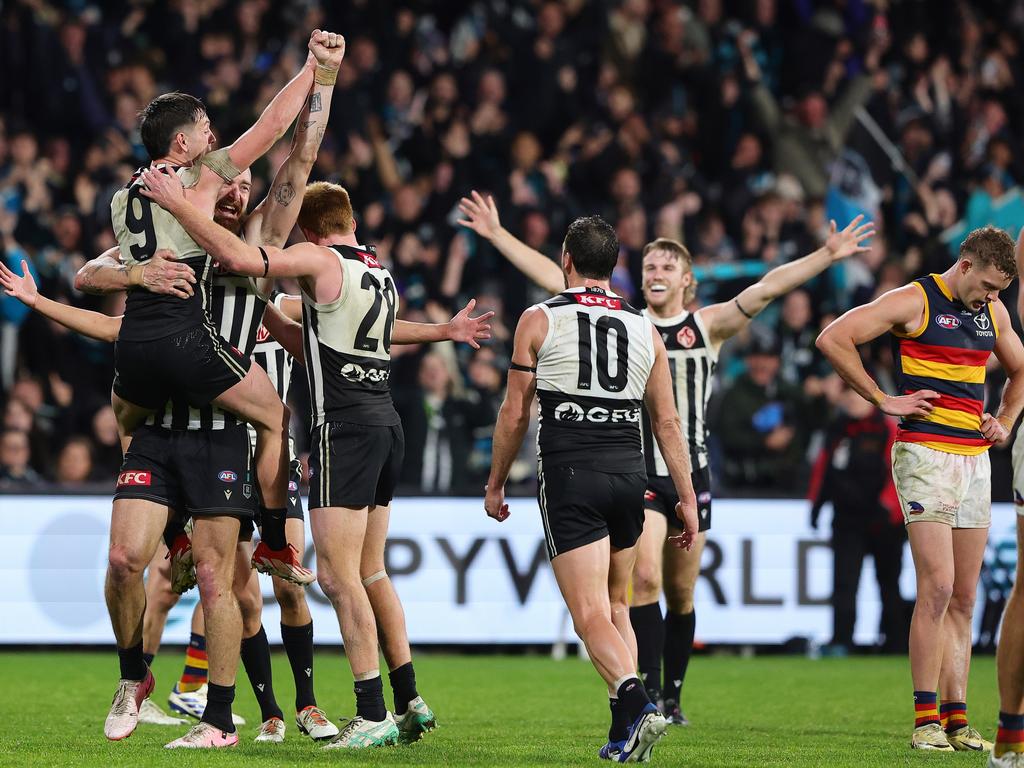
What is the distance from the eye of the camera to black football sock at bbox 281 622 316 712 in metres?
7.98

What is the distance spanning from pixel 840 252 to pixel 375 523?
3.38m

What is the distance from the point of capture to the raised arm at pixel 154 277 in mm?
6938

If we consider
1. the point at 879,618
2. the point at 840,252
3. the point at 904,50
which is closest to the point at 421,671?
the point at 879,618

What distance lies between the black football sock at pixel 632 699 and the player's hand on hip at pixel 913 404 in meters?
2.27

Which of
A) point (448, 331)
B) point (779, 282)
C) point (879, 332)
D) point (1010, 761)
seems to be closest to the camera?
point (1010, 761)

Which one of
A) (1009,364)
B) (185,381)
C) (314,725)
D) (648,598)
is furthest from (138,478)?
(1009,364)

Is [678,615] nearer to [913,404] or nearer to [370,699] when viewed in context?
[913,404]

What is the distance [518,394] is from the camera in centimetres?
693

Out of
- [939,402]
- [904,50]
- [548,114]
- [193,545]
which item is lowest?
[193,545]

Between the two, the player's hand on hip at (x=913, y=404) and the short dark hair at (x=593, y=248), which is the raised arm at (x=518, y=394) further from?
the player's hand on hip at (x=913, y=404)

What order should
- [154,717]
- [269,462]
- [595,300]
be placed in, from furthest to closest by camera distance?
[154,717]
[269,462]
[595,300]

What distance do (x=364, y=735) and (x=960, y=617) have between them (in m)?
3.27

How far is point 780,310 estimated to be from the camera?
15711 millimetres

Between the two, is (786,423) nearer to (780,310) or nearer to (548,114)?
(780,310)
